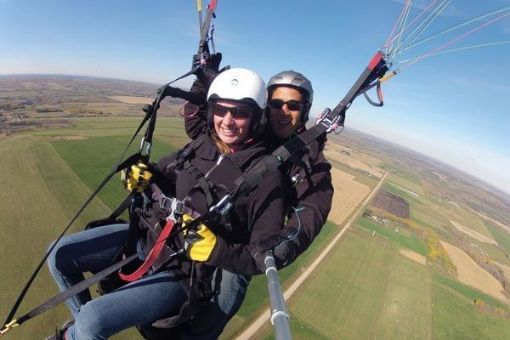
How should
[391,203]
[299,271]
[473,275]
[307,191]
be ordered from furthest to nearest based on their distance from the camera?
[391,203] < [473,275] < [299,271] < [307,191]

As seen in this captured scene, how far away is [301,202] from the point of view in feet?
10.0

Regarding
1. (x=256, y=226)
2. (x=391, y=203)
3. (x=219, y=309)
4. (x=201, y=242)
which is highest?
(x=256, y=226)

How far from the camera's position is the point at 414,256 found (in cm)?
3497

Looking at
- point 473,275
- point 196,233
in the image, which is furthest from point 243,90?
point 473,275

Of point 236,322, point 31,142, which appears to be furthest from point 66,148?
point 236,322

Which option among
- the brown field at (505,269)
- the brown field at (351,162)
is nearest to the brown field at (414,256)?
the brown field at (505,269)

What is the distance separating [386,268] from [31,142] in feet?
125

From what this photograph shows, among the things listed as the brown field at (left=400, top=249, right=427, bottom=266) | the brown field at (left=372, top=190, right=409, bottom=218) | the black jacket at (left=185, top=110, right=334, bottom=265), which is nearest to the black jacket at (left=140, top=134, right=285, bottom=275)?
the black jacket at (left=185, top=110, right=334, bottom=265)

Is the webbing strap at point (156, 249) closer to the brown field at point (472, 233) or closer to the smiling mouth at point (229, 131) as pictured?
the smiling mouth at point (229, 131)

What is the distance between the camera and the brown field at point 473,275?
3378 cm

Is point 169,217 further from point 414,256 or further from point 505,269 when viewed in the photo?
point 505,269

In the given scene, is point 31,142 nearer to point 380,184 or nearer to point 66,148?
point 66,148

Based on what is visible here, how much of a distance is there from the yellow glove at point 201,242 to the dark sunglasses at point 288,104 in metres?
1.83

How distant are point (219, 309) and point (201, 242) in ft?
2.80
